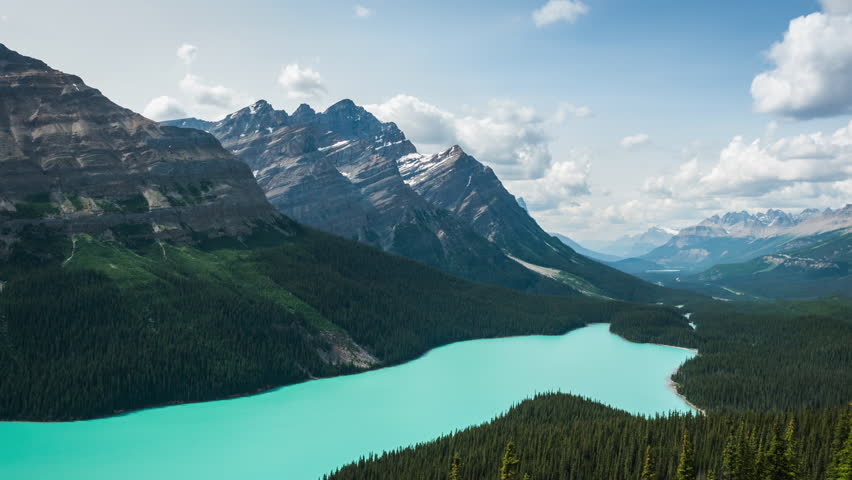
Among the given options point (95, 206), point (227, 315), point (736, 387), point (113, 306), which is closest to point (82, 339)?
point (113, 306)

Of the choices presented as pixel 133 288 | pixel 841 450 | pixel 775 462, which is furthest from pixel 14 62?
pixel 841 450

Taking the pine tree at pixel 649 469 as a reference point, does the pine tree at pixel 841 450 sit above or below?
above

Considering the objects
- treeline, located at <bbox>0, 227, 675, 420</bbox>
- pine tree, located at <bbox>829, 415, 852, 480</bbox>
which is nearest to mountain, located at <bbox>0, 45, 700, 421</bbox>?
treeline, located at <bbox>0, 227, 675, 420</bbox>

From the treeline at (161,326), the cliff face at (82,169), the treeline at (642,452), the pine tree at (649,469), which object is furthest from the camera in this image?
the cliff face at (82,169)

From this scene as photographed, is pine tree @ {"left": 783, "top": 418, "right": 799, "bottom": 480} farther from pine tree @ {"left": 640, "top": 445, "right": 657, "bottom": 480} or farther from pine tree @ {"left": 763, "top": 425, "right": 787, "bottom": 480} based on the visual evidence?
pine tree @ {"left": 640, "top": 445, "right": 657, "bottom": 480}

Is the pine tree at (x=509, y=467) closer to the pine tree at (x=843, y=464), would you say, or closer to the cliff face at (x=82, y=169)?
the pine tree at (x=843, y=464)

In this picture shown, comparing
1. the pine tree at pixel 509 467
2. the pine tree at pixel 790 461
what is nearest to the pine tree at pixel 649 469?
the pine tree at pixel 790 461

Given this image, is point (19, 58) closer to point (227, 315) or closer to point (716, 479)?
point (227, 315)
